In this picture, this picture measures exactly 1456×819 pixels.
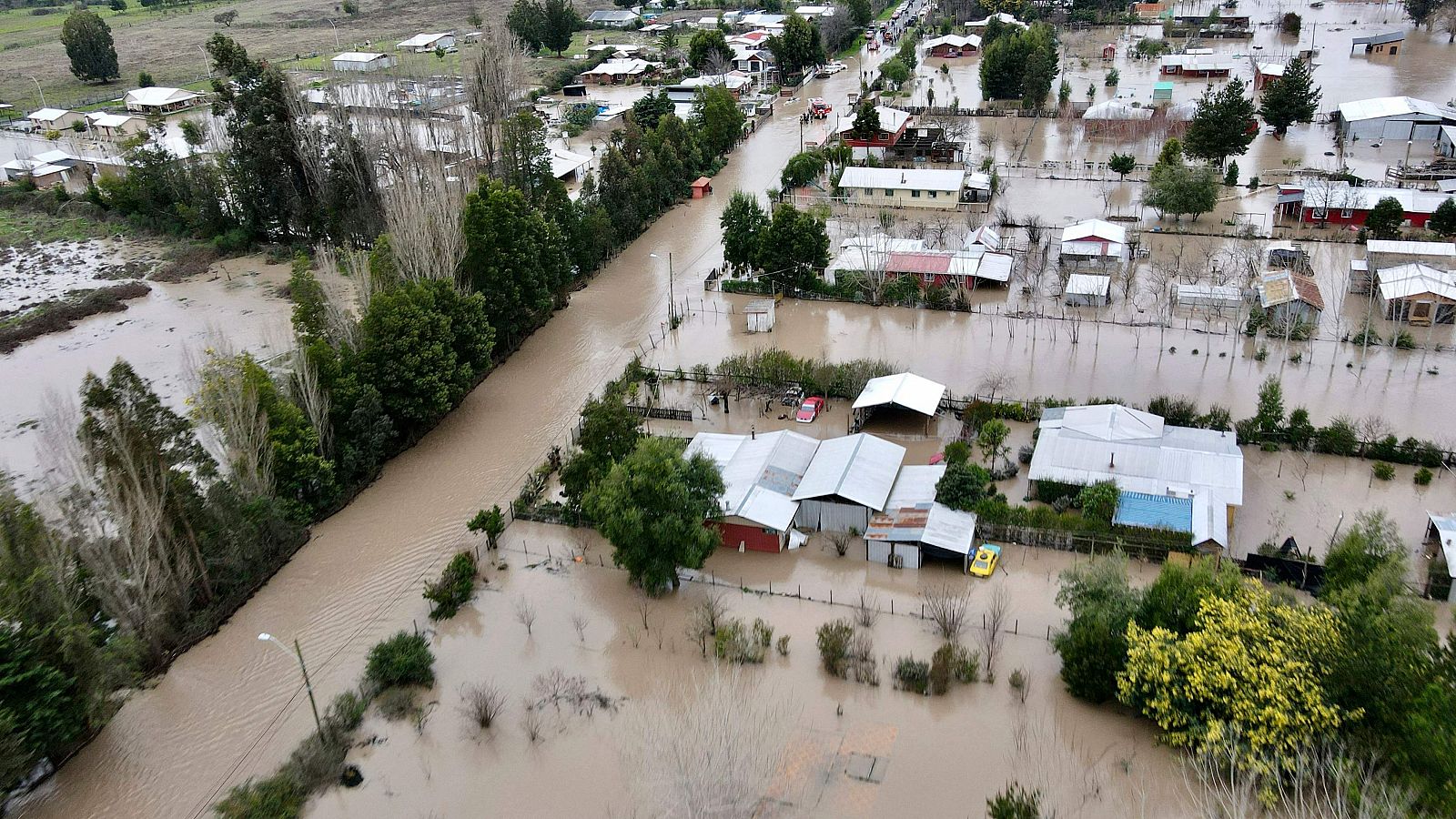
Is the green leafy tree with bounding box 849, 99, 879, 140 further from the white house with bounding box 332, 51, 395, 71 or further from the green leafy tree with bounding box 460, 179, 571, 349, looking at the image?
the white house with bounding box 332, 51, 395, 71

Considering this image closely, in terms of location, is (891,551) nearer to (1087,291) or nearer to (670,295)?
(1087,291)

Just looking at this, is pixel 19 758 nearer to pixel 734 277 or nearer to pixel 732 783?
pixel 732 783

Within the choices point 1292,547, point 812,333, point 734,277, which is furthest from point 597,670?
point 734,277

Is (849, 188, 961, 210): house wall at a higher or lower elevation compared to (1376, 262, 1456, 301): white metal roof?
higher

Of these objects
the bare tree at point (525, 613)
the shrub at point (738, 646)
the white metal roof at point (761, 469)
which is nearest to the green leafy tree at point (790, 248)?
the white metal roof at point (761, 469)

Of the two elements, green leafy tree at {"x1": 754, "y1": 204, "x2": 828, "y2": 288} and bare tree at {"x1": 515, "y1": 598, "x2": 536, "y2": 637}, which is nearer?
bare tree at {"x1": 515, "y1": 598, "x2": 536, "y2": 637}

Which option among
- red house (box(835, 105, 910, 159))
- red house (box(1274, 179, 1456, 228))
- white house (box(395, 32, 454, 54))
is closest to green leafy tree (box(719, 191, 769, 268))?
red house (box(835, 105, 910, 159))

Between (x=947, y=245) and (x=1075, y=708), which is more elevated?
(x=947, y=245)
